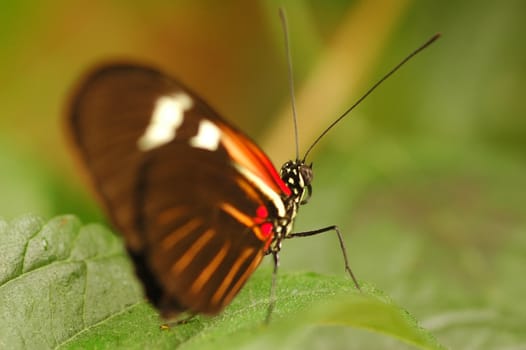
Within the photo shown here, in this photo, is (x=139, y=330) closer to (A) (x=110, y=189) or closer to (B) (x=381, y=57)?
(A) (x=110, y=189)

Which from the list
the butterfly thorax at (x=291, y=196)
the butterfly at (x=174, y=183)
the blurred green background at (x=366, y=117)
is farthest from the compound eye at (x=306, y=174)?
the blurred green background at (x=366, y=117)

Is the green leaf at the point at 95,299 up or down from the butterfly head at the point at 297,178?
down

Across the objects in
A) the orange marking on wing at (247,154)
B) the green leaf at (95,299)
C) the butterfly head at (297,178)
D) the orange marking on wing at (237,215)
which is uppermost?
the orange marking on wing at (247,154)

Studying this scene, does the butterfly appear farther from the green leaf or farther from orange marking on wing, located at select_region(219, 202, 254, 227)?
the green leaf

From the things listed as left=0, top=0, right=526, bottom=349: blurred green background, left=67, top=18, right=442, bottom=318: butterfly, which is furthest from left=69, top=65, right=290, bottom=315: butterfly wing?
left=0, top=0, right=526, bottom=349: blurred green background

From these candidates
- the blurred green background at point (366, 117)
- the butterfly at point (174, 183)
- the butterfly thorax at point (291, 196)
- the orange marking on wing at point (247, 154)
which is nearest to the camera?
the butterfly at point (174, 183)

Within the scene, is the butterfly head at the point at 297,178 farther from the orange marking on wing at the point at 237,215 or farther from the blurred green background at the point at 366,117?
the blurred green background at the point at 366,117

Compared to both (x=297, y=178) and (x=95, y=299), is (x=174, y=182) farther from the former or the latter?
(x=297, y=178)
